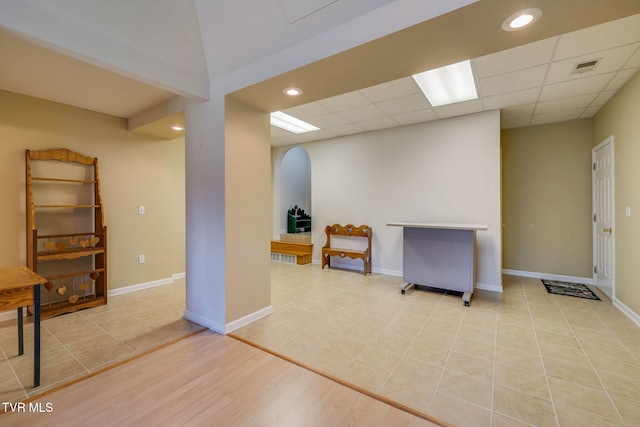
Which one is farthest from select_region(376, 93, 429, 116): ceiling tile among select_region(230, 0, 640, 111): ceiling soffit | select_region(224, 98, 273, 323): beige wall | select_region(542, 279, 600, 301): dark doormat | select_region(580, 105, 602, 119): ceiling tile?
select_region(542, 279, 600, 301): dark doormat

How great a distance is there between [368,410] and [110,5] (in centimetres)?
316

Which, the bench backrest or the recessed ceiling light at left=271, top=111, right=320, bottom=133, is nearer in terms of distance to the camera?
the recessed ceiling light at left=271, top=111, right=320, bottom=133

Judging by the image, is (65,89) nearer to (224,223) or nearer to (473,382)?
(224,223)

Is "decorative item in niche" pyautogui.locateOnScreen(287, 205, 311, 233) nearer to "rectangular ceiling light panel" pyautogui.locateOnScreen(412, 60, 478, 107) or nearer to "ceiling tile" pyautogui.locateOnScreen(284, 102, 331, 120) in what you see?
"ceiling tile" pyautogui.locateOnScreen(284, 102, 331, 120)

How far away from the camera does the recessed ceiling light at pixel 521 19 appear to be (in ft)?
4.98

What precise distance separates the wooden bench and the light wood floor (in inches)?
115

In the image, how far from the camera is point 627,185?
9.91ft

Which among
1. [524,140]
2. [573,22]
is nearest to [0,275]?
[573,22]

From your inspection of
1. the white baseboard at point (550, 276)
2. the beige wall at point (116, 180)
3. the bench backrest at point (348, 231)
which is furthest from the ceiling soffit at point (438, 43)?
the white baseboard at point (550, 276)

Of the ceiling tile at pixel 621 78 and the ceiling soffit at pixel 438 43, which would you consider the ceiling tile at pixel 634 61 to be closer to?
the ceiling tile at pixel 621 78

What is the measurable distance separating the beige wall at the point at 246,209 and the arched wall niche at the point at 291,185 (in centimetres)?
355

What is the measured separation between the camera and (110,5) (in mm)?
1952

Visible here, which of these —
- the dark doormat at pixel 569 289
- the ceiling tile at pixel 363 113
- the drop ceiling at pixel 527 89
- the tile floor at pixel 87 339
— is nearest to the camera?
the tile floor at pixel 87 339

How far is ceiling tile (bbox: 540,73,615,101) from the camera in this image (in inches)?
115
